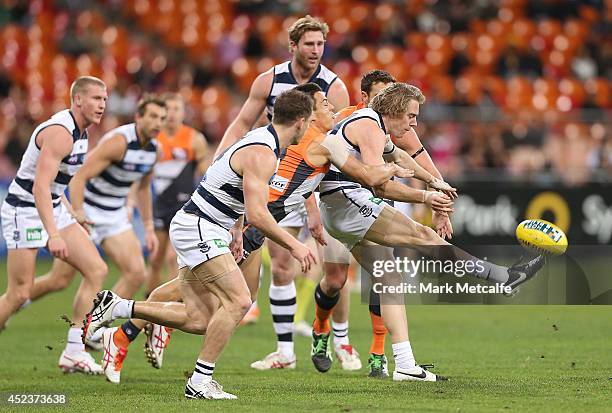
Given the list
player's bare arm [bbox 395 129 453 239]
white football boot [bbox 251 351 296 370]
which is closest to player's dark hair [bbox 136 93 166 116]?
player's bare arm [bbox 395 129 453 239]

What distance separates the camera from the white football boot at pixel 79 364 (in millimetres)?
9852

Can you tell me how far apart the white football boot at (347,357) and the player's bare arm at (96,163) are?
114 inches

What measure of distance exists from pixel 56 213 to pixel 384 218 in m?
3.11

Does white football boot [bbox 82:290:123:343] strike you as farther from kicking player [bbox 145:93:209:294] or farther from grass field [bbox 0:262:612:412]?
kicking player [bbox 145:93:209:294]

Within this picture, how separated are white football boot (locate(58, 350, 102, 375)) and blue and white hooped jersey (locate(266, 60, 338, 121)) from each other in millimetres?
2885

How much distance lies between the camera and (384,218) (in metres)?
9.21

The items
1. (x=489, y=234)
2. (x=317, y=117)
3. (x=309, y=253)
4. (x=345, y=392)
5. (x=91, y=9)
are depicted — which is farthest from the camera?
(x=91, y=9)

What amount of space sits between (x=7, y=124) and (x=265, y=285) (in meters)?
6.61

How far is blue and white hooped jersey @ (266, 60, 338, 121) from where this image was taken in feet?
33.3

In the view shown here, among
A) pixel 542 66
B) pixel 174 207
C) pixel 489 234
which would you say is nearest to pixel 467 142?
pixel 489 234

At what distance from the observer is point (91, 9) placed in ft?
89.3

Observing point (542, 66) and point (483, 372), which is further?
point (542, 66)

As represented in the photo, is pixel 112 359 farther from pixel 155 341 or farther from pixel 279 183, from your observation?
pixel 279 183

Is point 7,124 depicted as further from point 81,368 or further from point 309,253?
point 309,253
